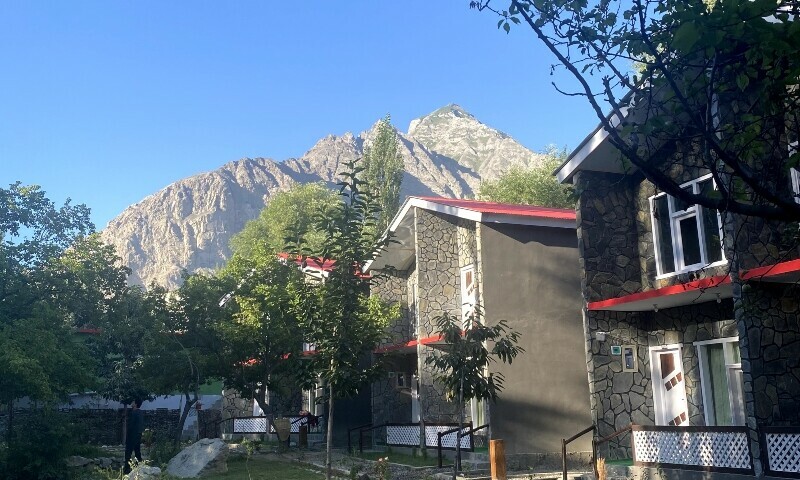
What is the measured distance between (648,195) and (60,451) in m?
15.0

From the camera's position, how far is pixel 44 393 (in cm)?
1786

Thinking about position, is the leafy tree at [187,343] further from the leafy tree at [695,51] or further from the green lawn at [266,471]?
the leafy tree at [695,51]

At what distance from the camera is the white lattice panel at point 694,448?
12156mm

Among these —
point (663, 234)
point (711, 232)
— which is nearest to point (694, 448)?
point (711, 232)

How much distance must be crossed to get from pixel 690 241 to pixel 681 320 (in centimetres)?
170

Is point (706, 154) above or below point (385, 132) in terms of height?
below

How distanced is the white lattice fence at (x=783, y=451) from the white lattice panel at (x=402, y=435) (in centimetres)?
1108

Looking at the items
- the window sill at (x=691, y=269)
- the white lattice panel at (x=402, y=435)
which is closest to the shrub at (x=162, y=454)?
the white lattice panel at (x=402, y=435)

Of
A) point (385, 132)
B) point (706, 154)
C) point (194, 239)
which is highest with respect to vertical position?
point (194, 239)

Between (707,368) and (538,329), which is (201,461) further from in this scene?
(707,368)

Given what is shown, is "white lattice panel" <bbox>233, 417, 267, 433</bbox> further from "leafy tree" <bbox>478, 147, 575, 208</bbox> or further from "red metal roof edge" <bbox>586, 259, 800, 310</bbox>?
"leafy tree" <bbox>478, 147, 575, 208</bbox>

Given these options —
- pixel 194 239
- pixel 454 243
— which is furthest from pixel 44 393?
pixel 194 239

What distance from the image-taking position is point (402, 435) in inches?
858

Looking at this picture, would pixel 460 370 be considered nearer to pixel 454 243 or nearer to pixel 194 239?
pixel 454 243
